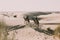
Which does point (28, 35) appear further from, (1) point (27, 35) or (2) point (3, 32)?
(2) point (3, 32)

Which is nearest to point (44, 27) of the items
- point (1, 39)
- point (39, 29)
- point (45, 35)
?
point (39, 29)

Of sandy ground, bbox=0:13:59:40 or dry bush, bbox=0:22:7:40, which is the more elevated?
dry bush, bbox=0:22:7:40

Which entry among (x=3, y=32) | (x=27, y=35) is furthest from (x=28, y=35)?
(x=3, y=32)

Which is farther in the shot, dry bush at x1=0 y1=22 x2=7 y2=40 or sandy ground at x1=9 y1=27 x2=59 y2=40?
sandy ground at x1=9 y1=27 x2=59 y2=40

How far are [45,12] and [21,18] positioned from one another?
962 mm

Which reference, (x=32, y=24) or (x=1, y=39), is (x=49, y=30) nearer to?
(x=32, y=24)

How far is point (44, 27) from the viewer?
4695mm

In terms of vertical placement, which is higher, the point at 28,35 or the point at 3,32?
the point at 3,32

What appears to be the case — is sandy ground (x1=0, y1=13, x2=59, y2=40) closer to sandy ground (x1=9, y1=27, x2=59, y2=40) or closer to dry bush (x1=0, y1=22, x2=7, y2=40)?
sandy ground (x1=9, y1=27, x2=59, y2=40)

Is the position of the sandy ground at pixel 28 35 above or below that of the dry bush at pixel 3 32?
below

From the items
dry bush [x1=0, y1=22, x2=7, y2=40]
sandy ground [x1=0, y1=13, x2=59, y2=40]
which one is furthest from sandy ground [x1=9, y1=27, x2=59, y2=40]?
dry bush [x1=0, y1=22, x2=7, y2=40]

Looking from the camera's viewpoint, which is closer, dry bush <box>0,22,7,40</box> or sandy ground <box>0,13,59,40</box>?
dry bush <box>0,22,7,40</box>

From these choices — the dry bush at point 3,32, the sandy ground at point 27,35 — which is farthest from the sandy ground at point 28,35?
the dry bush at point 3,32

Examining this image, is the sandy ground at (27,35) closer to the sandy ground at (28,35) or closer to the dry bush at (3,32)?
the sandy ground at (28,35)
